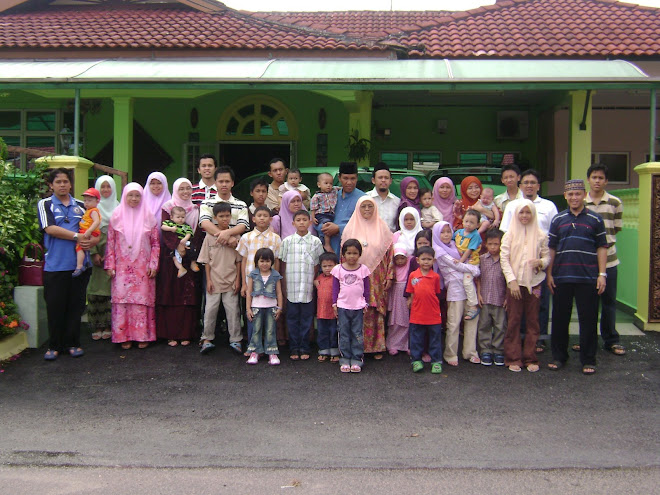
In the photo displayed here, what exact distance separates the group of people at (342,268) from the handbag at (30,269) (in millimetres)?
511

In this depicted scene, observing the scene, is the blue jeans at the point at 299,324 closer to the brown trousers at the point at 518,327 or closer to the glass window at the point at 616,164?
the brown trousers at the point at 518,327

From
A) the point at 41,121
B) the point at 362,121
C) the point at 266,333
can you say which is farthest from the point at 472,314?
the point at 41,121

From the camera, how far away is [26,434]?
4.42m

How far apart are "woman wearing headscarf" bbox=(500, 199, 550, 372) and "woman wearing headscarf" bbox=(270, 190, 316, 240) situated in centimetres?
192

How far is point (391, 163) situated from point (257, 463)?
11592 millimetres

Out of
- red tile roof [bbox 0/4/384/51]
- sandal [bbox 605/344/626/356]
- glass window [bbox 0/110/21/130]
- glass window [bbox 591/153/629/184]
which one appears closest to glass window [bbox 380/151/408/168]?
red tile roof [bbox 0/4/384/51]

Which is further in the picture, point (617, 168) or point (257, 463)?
point (617, 168)

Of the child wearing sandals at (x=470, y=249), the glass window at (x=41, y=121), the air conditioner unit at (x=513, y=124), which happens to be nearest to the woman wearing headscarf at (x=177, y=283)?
the child wearing sandals at (x=470, y=249)

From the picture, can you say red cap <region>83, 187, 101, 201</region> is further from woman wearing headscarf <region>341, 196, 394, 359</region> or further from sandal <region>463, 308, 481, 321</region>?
sandal <region>463, 308, 481, 321</region>

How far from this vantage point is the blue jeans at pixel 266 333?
5.91 m

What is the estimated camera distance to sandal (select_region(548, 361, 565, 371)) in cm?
574

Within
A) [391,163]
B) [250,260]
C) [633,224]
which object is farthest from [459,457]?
[391,163]

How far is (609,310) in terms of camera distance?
6148 millimetres

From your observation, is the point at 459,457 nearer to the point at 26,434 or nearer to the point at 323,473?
the point at 323,473
